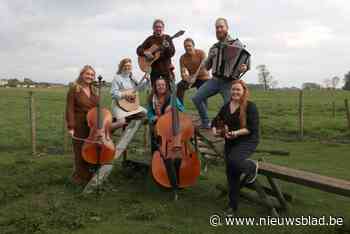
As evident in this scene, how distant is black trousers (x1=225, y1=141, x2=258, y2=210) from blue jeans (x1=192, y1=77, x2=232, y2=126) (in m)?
1.57

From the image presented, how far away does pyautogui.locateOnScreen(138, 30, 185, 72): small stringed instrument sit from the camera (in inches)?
308

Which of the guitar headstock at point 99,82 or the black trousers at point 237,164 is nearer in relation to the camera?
the black trousers at point 237,164

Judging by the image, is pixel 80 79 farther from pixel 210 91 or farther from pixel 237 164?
pixel 237 164

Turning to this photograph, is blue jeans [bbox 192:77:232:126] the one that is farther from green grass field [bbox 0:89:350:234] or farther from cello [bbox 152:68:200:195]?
green grass field [bbox 0:89:350:234]

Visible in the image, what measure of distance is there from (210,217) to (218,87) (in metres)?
2.44

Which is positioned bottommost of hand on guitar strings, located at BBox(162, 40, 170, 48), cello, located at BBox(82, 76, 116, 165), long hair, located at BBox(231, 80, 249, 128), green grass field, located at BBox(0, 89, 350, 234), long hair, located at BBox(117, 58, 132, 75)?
green grass field, located at BBox(0, 89, 350, 234)

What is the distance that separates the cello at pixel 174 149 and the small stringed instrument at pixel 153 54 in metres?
1.40

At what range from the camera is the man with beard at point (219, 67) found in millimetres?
7105

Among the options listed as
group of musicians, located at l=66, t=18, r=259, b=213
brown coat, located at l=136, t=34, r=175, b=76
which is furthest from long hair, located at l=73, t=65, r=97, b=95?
brown coat, located at l=136, t=34, r=175, b=76

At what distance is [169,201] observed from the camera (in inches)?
268

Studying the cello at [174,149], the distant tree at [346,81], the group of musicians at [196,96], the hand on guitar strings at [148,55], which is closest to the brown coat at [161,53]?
the group of musicians at [196,96]

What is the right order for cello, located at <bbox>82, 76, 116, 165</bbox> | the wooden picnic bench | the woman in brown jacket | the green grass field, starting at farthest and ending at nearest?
the woman in brown jacket → cello, located at <bbox>82, 76, 116, 165</bbox> → the green grass field → the wooden picnic bench

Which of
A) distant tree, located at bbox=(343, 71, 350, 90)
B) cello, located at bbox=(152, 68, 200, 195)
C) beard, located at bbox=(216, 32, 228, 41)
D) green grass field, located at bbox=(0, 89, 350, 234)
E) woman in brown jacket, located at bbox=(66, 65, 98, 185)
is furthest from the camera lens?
distant tree, located at bbox=(343, 71, 350, 90)

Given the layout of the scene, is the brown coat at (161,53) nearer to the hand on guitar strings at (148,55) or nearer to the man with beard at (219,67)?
the hand on guitar strings at (148,55)
